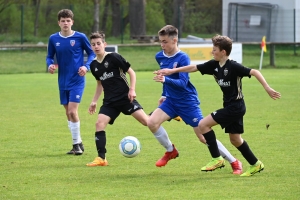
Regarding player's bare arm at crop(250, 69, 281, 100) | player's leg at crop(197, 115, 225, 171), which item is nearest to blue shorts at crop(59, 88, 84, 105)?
player's leg at crop(197, 115, 225, 171)

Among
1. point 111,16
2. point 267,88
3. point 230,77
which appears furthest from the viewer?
point 111,16

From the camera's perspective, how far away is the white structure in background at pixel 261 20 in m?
33.2

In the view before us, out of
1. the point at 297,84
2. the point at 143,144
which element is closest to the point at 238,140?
the point at 143,144

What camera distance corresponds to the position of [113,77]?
8008 mm

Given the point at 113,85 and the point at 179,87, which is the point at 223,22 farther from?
the point at 179,87

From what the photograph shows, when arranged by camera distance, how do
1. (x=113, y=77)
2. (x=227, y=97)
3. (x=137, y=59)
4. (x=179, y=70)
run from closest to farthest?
(x=227, y=97) → (x=179, y=70) → (x=113, y=77) → (x=137, y=59)

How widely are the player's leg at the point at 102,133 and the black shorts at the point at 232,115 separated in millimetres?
1501

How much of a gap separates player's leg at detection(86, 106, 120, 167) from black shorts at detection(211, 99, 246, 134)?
4.93 ft

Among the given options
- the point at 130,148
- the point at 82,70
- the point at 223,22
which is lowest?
the point at 130,148

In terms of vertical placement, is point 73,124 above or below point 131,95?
below

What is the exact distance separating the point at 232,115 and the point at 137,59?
2163 centimetres

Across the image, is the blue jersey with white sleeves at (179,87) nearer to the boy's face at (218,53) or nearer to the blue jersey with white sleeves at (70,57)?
the boy's face at (218,53)

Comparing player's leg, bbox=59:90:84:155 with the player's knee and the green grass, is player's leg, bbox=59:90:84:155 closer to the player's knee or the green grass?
the player's knee

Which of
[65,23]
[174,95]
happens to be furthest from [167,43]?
[65,23]
